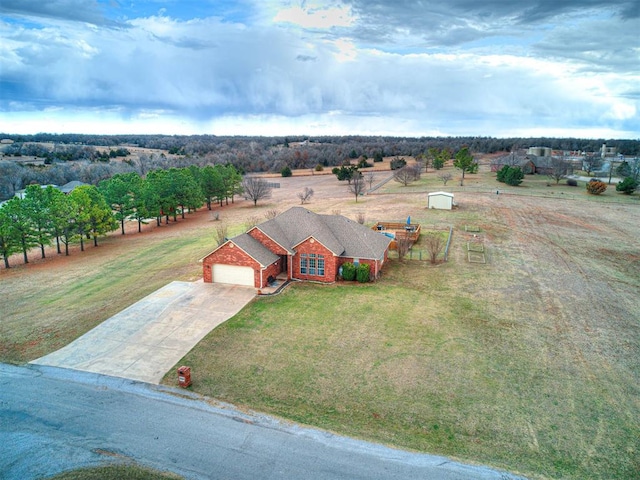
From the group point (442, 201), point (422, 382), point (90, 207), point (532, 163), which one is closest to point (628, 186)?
point (532, 163)

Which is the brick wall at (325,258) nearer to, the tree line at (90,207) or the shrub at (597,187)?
the tree line at (90,207)

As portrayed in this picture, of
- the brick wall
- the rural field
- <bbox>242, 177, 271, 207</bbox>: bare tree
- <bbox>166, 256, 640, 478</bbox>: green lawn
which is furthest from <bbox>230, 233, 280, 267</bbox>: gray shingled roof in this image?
<bbox>242, 177, 271, 207</bbox>: bare tree

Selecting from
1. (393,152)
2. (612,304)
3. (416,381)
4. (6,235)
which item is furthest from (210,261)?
(393,152)

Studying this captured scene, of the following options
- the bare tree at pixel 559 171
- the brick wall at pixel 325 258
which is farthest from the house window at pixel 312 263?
the bare tree at pixel 559 171

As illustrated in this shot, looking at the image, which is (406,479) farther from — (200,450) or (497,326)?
(497,326)

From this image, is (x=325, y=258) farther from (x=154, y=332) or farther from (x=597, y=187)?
(x=597, y=187)

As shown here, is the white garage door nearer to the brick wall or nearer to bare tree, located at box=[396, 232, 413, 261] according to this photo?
the brick wall

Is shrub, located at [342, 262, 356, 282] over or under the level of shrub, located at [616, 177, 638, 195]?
under
